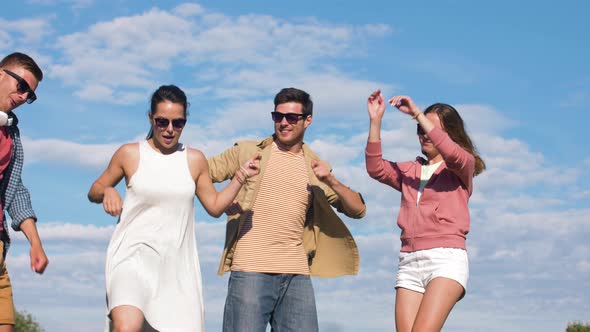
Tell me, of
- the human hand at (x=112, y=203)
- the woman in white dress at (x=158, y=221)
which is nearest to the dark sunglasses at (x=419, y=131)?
the woman in white dress at (x=158, y=221)

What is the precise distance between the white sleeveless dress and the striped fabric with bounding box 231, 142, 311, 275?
1041 millimetres

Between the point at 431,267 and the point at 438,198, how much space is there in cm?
69

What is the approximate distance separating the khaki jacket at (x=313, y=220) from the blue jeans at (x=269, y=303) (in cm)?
30

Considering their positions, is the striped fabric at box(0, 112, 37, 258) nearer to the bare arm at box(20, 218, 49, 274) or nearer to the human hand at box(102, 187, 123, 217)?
the bare arm at box(20, 218, 49, 274)

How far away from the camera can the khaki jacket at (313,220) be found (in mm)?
8758

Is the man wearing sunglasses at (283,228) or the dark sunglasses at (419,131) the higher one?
the dark sunglasses at (419,131)

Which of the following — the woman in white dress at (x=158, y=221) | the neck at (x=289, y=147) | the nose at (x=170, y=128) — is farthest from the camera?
the neck at (x=289, y=147)

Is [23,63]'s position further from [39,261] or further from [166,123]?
[39,261]

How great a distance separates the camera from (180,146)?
7.95 meters

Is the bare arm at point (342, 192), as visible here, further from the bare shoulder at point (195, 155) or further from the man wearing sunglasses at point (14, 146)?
the man wearing sunglasses at point (14, 146)

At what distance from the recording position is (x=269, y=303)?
868 centimetres

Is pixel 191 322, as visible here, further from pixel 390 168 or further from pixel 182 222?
pixel 390 168

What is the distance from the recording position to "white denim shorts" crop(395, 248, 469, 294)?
303 inches

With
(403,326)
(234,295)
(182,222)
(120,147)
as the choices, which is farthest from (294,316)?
(120,147)
